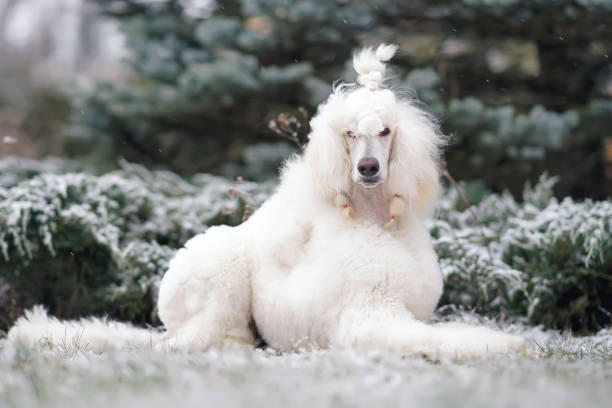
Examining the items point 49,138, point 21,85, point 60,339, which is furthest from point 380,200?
point 21,85

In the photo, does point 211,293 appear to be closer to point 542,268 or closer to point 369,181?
point 369,181

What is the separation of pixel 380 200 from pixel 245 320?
0.93m

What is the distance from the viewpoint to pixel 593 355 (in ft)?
8.70

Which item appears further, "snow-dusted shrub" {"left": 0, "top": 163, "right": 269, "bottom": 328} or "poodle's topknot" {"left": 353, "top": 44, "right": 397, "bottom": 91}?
"snow-dusted shrub" {"left": 0, "top": 163, "right": 269, "bottom": 328}

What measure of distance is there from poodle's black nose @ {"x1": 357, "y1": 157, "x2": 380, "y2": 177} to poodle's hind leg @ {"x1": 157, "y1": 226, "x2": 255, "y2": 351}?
→ 2.48 feet

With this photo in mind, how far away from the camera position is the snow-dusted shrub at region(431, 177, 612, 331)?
12.4 ft

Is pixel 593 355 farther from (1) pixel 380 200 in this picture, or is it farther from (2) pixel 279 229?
(2) pixel 279 229

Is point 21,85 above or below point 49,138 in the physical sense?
above

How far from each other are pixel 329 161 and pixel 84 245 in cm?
216

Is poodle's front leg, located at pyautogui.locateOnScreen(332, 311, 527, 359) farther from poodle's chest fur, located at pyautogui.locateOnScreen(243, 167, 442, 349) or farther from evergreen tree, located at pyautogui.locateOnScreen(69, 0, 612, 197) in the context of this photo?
evergreen tree, located at pyautogui.locateOnScreen(69, 0, 612, 197)

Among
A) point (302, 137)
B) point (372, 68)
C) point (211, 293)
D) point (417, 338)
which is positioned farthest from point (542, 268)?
point (302, 137)

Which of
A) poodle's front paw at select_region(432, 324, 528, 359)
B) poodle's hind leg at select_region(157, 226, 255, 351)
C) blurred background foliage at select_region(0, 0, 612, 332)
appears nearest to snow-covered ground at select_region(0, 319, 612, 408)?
poodle's front paw at select_region(432, 324, 528, 359)

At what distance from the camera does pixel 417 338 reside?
2486 millimetres

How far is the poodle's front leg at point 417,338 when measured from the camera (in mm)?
2453
